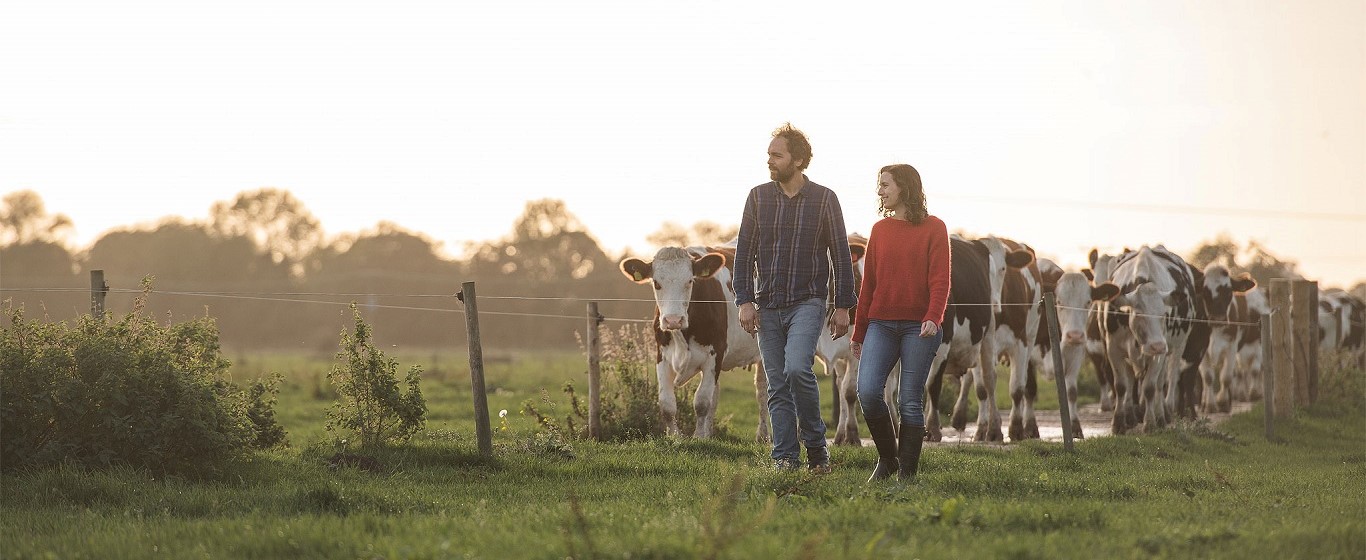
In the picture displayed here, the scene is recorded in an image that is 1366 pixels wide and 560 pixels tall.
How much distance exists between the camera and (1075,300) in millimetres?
16875

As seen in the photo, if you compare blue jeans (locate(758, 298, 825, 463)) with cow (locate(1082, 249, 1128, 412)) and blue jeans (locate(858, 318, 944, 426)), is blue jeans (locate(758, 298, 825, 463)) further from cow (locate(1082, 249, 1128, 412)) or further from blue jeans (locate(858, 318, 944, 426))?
cow (locate(1082, 249, 1128, 412))

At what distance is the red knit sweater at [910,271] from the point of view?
8.10m

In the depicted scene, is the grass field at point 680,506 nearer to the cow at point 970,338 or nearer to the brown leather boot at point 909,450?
the brown leather boot at point 909,450

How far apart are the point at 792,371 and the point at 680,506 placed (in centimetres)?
142

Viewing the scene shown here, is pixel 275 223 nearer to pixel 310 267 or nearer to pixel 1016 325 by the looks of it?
pixel 310 267

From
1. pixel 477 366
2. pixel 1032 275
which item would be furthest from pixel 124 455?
pixel 1032 275

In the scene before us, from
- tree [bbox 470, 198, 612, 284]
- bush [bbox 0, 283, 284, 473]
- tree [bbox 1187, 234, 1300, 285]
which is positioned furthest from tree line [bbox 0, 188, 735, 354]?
bush [bbox 0, 283, 284, 473]

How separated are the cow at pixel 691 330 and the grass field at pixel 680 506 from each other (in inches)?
54.5

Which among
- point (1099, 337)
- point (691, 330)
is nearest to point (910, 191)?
point (691, 330)

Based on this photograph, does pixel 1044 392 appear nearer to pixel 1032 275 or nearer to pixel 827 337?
pixel 1032 275

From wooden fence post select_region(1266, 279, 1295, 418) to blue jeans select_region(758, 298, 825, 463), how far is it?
1161 centimetres

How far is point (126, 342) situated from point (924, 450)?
6681 millimetres

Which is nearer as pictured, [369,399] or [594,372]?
[369,399]

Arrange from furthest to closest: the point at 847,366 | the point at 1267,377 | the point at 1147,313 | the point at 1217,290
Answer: the point at 1217,290, the point at 1147,313, the point at 1267,377, the point at 847,366
